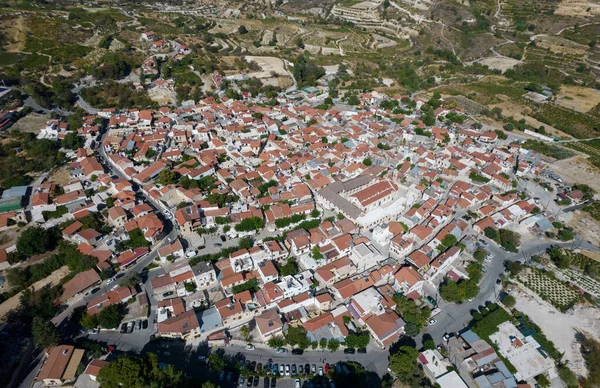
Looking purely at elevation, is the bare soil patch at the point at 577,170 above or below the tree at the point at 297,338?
above

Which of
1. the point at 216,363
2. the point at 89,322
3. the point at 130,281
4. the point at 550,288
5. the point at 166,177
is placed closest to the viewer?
the point at 216,363

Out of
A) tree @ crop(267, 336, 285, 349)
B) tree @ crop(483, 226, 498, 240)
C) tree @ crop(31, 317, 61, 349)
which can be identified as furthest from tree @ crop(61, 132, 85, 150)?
tree @ crop(483, 226, 498, 240)

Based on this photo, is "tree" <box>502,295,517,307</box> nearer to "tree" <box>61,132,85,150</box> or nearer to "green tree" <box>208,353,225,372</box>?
"green tree" <box>208,353,225,372</box>

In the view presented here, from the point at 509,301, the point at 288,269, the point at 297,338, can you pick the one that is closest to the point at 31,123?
the point at 288,269

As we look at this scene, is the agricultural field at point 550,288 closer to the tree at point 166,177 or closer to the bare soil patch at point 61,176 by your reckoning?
the tree at point 166,177

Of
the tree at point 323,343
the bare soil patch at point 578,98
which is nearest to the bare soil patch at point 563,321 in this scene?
the tree at point 323,343

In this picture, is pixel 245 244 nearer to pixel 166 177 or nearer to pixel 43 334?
pixel 166 177
